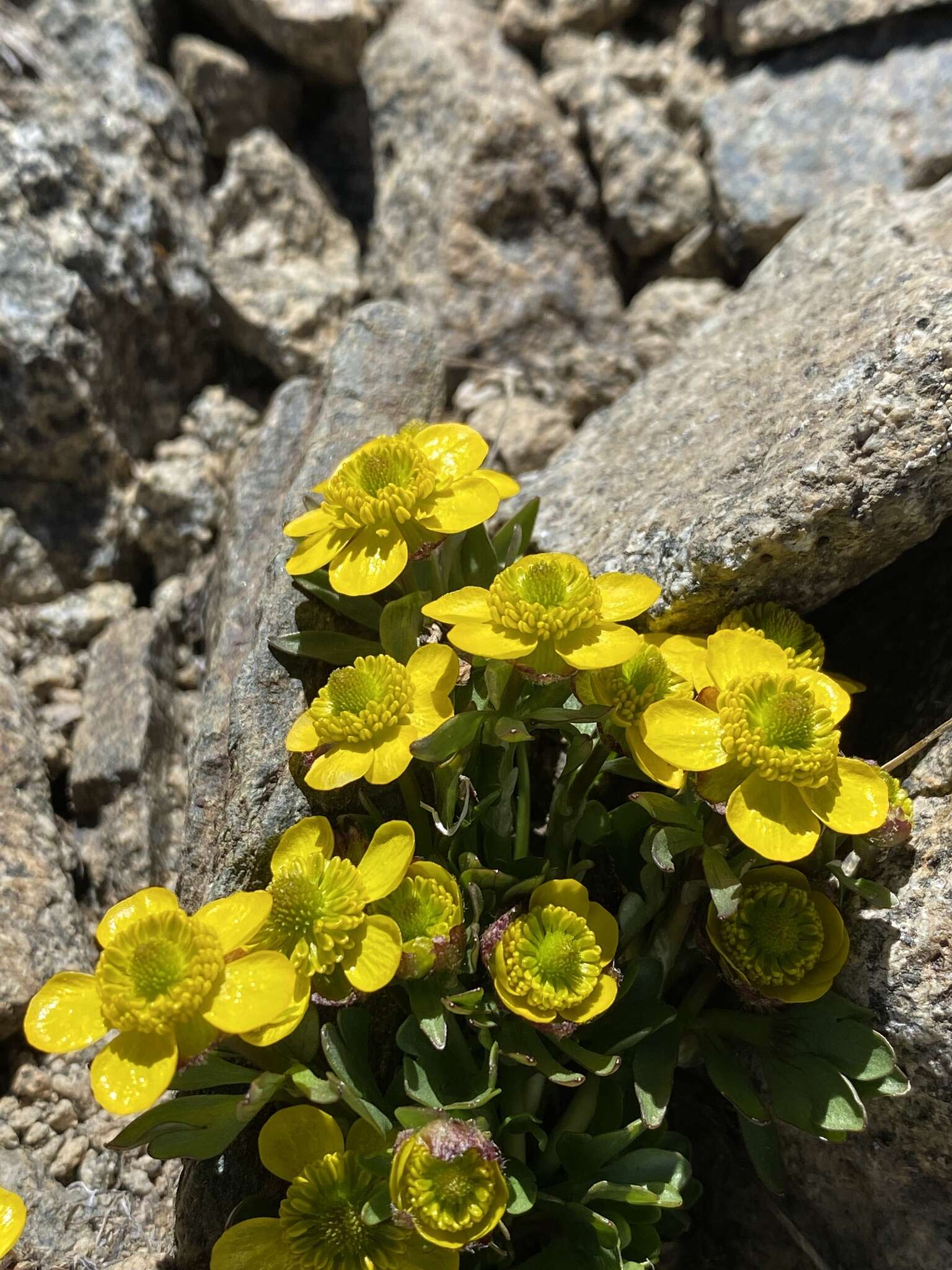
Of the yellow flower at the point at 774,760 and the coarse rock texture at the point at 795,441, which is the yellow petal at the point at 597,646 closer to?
the yellow flower at the point at 774,760

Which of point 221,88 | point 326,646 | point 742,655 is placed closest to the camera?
point 742,655

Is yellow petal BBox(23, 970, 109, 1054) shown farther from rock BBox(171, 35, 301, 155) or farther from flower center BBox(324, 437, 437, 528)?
rock BBox(171, 35, 301, 155)

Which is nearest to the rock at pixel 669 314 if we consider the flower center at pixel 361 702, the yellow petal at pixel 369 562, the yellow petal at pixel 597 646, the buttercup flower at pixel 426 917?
the yellow petal at pixel 369 562

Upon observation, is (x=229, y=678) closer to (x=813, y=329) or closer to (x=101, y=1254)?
(x=101, y=1254)

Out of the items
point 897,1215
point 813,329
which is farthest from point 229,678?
point 897,1215

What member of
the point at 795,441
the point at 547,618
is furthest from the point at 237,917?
the point at 795,441

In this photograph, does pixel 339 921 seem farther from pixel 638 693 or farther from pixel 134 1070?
pixel 638 693
